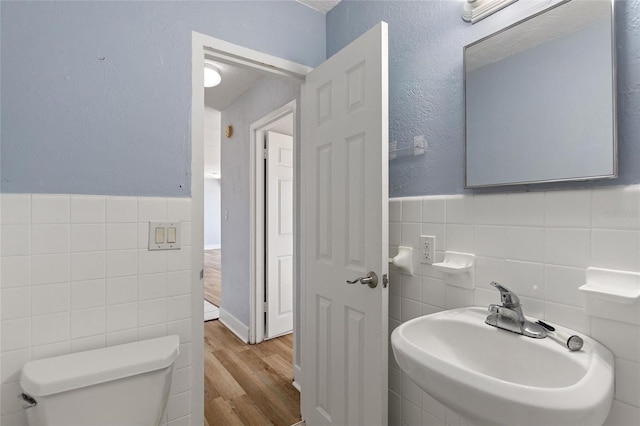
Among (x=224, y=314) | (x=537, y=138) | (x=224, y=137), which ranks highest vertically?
(x=224, y=137)

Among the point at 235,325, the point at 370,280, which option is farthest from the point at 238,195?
the point at 370,280

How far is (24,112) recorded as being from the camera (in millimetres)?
1134

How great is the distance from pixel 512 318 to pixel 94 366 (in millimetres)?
1387

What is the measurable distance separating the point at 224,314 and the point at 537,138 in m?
3.34

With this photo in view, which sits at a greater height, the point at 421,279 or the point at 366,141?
the point at 366,141

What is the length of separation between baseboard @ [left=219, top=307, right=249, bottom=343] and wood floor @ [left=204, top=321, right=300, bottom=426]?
65 mm

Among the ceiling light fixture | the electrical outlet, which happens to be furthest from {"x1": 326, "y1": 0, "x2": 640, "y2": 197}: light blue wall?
the ceiling light fixture

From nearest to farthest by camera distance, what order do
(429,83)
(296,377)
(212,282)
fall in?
1. (429,83)
2. (296,377)
3. (212,282)

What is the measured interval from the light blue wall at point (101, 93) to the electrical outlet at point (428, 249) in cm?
107

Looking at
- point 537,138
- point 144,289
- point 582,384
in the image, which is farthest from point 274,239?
point 582,384

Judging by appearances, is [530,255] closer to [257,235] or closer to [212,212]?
[257,235]

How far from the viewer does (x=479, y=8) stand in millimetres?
1149

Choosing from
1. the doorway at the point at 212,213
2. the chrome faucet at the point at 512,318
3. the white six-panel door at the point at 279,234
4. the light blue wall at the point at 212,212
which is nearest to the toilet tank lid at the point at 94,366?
the chrome faucet at the point at 512,318

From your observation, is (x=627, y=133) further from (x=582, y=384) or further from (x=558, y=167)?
(x=582, y=384)
